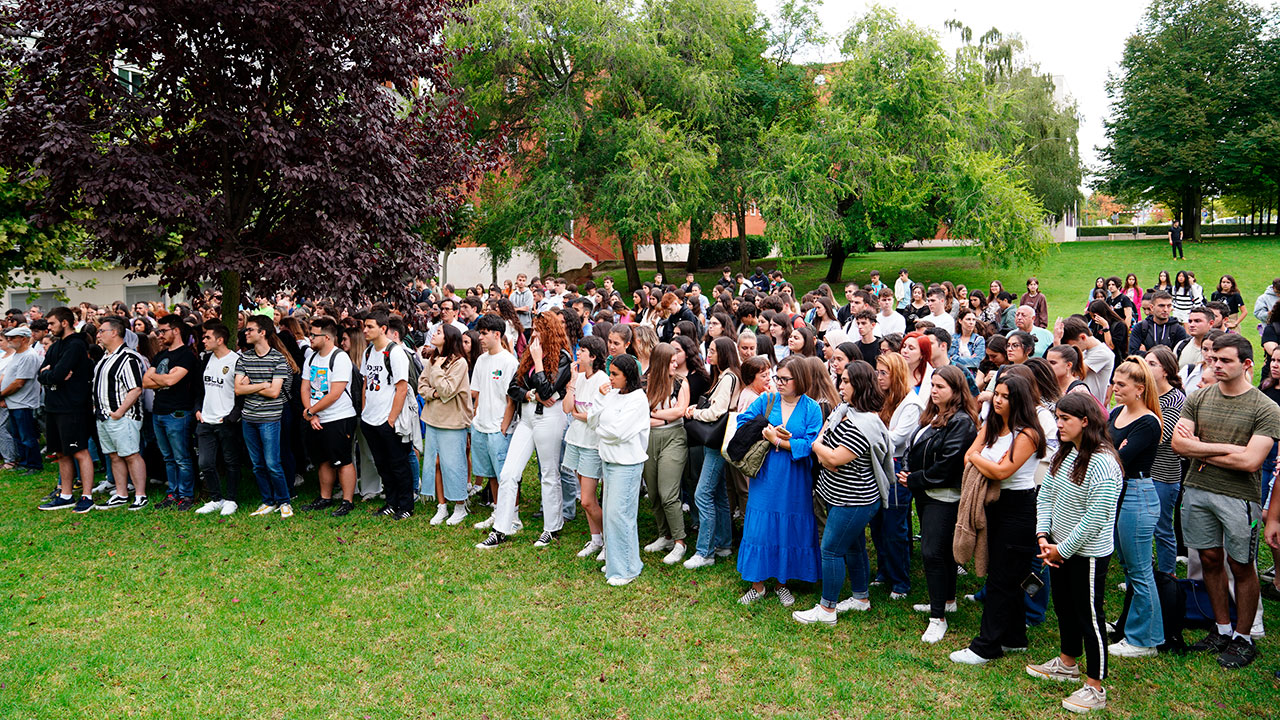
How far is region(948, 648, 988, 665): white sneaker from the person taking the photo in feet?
17.6

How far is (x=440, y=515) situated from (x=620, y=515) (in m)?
2.66

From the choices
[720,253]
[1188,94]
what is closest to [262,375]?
[720,253]

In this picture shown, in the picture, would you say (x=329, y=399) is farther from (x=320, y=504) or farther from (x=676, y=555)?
(x=676, y=555)

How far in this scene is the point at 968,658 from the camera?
537 centimetres

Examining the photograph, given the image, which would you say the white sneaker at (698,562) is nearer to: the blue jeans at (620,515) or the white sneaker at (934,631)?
the blue jeans at (620,515)

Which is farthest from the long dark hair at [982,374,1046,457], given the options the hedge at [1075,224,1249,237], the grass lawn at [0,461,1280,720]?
the hedge at [1075,224,1249,237]

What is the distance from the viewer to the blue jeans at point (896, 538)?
6367mm

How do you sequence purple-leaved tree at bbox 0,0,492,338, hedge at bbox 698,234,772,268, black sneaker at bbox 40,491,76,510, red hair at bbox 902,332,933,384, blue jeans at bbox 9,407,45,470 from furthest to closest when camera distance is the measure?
hedge at bbox 698,234,772,268
blue jeans at bbox 9,407,45,470
black sneaker at bbox 40,491,76,510
purple-leaved tree at bbox 0,0,492,338
red hair at bbox 902,332,933,384

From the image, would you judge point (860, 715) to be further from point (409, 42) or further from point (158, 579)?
point (409, 42)

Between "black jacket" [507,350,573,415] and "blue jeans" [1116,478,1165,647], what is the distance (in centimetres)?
443

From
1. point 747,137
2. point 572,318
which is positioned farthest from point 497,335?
point 747,137

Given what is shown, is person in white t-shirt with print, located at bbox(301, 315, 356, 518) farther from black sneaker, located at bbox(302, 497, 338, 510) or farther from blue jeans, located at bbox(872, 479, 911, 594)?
blue jeans, located at bbox(872, 479, 911, 594)

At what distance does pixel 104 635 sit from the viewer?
6102mm

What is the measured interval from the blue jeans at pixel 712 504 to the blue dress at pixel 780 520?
26.8 inches
